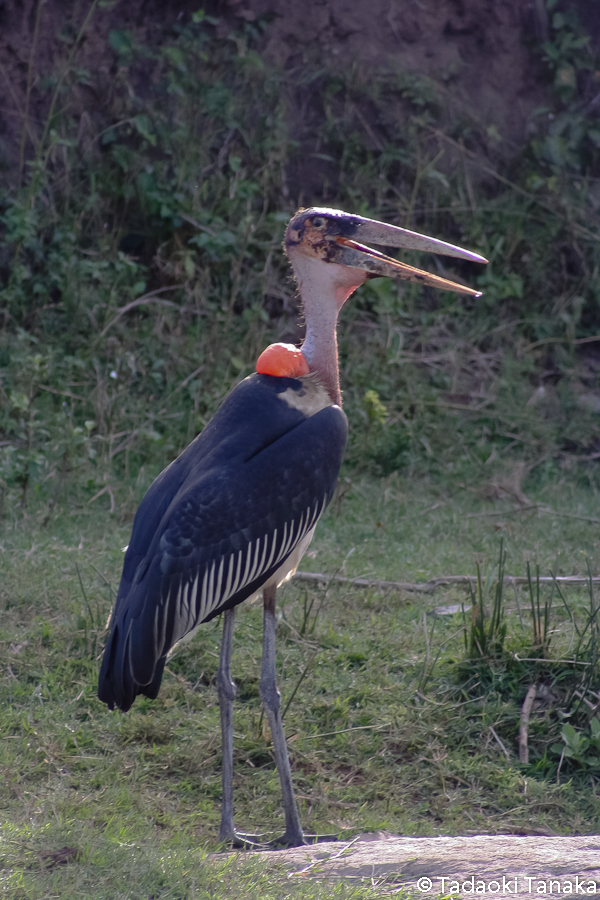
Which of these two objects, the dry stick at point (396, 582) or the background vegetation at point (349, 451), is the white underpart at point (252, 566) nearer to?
the background vegetation at point (349, 451)

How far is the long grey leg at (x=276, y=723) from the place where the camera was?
259 centimetres

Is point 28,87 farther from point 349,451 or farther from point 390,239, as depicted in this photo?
point 390,239

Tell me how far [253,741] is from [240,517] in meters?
0.82

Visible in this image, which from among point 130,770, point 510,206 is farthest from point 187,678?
point 510,206

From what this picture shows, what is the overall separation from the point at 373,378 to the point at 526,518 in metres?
1.41

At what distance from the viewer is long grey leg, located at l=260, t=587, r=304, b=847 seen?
2.59m

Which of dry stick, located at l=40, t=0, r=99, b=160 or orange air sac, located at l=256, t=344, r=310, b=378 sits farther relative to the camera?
dry stick, located at l=40, t=0, r=99, b=160

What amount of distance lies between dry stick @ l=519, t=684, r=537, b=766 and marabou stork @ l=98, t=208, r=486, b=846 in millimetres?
767

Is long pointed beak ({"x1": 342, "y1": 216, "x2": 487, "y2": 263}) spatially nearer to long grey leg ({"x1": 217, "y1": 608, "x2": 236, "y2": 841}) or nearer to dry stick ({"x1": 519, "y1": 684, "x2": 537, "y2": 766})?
long grey leg ({"x1": 217, "y1": 608, "x2": 236, "y2": 841})

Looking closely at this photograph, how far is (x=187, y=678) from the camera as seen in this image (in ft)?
10.8

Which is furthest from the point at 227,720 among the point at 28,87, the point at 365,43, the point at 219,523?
A: the point at 365,43

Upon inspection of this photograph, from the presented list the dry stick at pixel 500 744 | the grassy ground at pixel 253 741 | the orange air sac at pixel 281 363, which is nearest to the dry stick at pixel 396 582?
the grassy ground at pixel 253 741

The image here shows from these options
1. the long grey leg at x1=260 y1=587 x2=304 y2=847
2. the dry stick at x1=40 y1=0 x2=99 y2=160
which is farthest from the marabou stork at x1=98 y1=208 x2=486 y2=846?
the dry stick at x1=40 y1=0 x2=99 y2=160

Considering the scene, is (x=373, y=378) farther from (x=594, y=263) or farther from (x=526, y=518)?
(x=594, y=263)
